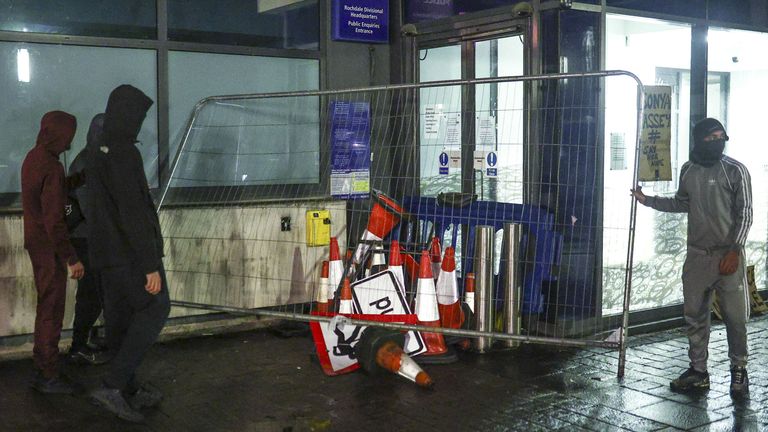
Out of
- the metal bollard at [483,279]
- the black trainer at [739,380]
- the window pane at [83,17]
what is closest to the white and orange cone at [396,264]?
the metal bollard at [483,279]

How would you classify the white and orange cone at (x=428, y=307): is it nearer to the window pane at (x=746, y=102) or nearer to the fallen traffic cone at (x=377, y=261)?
the fallen traffic cone at (x=377, y=261)

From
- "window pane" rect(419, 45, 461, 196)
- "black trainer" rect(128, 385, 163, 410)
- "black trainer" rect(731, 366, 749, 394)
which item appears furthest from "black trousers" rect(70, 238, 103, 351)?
"black trainer" rect(731, 366, 749, 394)

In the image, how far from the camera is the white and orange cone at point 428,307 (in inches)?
279

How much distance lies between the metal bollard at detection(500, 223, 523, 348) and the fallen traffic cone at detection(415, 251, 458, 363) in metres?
0.66

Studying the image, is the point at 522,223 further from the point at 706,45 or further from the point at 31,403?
the point at 31,403

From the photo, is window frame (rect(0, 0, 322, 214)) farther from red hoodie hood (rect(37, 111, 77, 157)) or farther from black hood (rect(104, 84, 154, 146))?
black hood (rect(104, 84, 154, 146))

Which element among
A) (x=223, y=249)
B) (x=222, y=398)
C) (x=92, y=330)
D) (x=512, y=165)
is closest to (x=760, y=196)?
(x=512, y=165)

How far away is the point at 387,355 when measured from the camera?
656 centimetres

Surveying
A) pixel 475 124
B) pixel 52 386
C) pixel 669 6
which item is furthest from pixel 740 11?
pixel 52 386

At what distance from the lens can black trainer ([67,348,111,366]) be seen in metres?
7.15

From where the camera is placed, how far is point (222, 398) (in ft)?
20.4

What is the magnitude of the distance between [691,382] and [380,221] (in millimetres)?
2867

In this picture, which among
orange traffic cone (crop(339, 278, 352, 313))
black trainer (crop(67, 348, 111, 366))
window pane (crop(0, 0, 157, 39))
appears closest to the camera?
orange traffic cone (crop(339, 278, 352, 313))

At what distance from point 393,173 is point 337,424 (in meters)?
3.96
